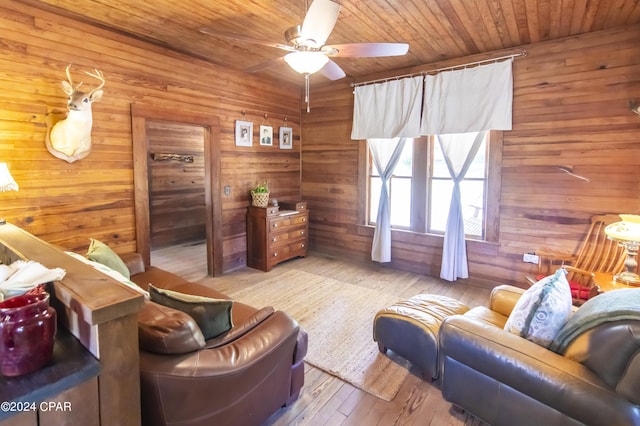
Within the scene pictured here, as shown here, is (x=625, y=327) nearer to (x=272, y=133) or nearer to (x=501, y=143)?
(x=501, y=143)

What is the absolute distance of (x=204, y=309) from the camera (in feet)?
5.51

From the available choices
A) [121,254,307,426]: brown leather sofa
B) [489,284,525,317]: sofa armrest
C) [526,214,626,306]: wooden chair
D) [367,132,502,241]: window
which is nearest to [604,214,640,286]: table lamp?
[526,214,626,306]: wooden chair

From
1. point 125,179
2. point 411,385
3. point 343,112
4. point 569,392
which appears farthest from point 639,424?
point 343,112

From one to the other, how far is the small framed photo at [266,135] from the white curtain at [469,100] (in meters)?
2.23

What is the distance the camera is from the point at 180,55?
3.93 meters

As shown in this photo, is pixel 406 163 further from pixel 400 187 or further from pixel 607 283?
pixel 607 283

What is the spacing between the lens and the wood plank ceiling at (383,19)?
2812 mm

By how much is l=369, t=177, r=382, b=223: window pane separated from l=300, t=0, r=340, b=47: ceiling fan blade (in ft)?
9.67

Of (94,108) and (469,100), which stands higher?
(469,100)

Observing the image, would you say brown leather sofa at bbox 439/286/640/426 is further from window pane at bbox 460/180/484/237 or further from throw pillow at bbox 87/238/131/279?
window pane at bbox 460/180/484/237

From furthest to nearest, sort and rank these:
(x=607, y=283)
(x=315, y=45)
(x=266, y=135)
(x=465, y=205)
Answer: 1. (x=266, y=135)
2. (x=465, y=205)
3. (x=607, y=283)
4. (x=315, y=45)

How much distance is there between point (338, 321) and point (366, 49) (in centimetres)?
238

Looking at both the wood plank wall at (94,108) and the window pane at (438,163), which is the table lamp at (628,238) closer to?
the window pane at (438,163)

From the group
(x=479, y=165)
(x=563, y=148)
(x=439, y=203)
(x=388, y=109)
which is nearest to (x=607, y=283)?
A: (x=563, y=148)
